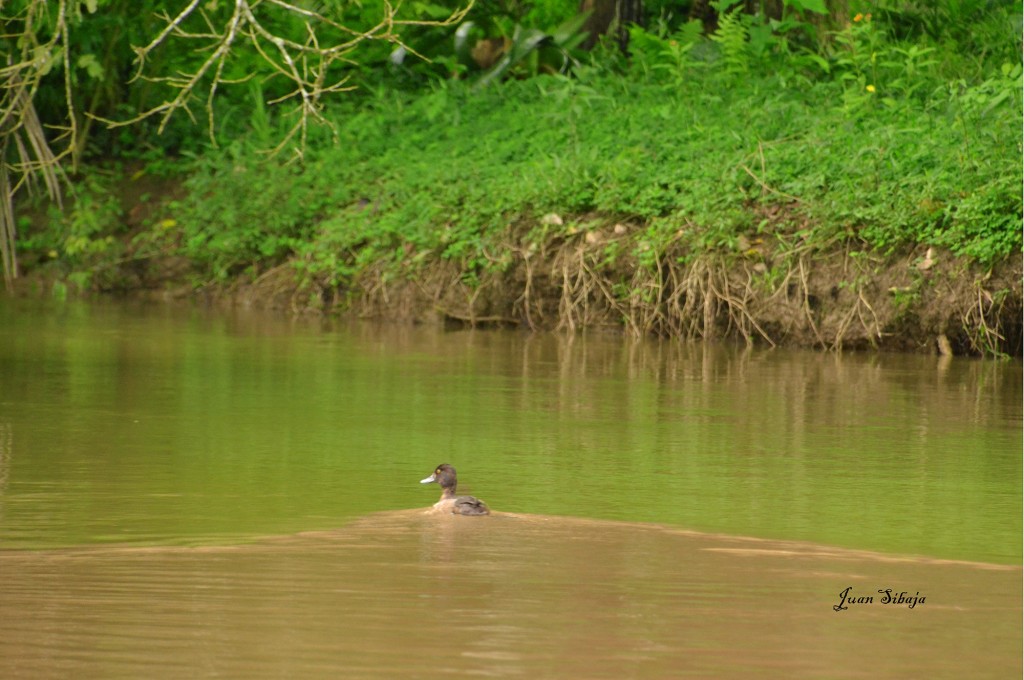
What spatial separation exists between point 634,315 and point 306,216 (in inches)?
161

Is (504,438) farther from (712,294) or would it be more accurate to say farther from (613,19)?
(613,19)

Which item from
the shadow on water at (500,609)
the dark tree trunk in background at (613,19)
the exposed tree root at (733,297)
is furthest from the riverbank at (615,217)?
the shadow on water at (500,609)

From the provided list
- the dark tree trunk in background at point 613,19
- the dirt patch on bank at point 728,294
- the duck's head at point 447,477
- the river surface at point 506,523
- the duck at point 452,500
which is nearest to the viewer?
the river surface at point 506,523

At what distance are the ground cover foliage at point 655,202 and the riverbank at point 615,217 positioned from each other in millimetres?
22

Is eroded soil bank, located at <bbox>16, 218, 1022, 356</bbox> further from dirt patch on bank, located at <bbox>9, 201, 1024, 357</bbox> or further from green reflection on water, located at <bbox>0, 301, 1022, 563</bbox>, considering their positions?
green reflection on water, located at <bbox>0, 301, 1022, 563</bbox>

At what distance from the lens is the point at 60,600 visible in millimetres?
4273

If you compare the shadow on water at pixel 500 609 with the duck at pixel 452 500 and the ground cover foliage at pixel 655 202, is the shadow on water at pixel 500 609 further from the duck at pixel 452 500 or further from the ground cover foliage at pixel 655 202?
the ground cover foliage at pixel 655 202

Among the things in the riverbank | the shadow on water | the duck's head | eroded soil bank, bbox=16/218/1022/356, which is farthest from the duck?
eroded soil bank, bbox=16/218/1022/356

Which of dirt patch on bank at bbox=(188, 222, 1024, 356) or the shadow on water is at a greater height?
dirt patch on bank at bbox=(188, 222, 1024, 356)

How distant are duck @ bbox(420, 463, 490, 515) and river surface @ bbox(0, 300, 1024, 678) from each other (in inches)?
2.0

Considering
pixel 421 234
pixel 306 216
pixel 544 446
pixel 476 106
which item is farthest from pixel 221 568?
pixel 476 106

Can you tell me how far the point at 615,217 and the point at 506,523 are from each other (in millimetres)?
8438

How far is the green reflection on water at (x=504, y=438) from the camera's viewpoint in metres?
5.64

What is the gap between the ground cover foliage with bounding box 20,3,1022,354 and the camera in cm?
1207
